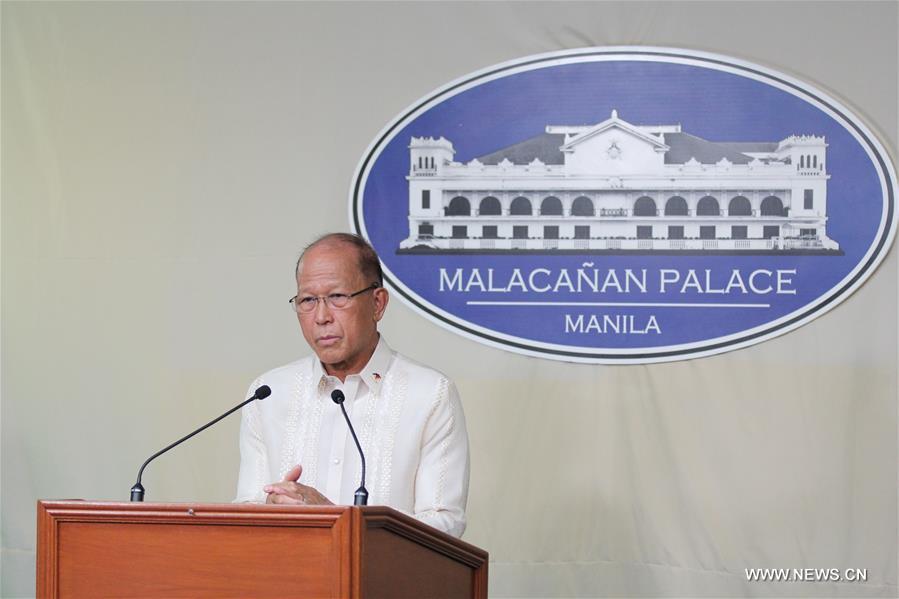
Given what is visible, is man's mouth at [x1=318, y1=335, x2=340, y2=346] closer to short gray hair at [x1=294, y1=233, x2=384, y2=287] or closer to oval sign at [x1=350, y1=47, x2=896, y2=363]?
short gray hair at [x1=294, y1=233, x2=384, y2=287]

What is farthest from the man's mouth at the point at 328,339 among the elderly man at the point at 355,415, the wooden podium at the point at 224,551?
the wooden podium at the point at 224,551

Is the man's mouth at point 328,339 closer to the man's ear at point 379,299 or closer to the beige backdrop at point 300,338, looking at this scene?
the man's ear at point 379,299

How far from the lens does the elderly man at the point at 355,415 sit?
358 cm

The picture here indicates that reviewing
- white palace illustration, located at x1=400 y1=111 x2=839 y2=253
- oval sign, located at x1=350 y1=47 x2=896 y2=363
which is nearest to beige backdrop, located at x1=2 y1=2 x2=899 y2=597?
oval sign, located at x1=350 y1=47 x2=896 y2=363

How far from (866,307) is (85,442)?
278cm

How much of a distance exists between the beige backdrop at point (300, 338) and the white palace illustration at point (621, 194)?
28 centimetres

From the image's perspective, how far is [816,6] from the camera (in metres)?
4.84

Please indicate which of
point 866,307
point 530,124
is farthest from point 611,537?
point 530,124

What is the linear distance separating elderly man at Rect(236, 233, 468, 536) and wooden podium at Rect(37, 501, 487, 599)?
713 millimetres

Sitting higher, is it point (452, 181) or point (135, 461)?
point (452, 181)

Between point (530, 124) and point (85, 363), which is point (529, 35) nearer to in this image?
point (530, 124)

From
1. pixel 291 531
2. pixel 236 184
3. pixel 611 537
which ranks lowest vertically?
pixel 611 537

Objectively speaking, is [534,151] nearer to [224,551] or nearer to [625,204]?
[625,204]

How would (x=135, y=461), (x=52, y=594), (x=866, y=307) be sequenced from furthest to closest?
(x=135, y=461), (x=866, y=307), (x=52, y=594)
